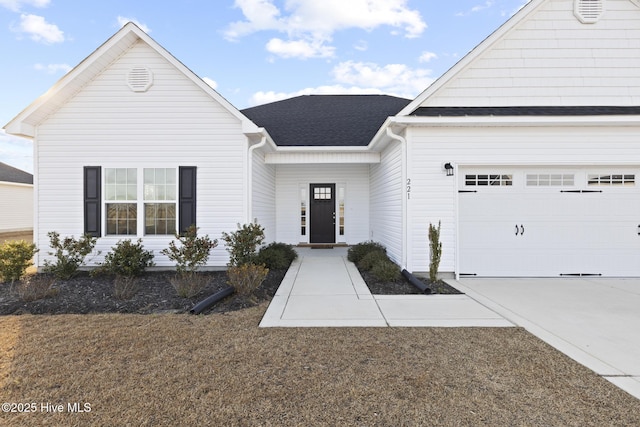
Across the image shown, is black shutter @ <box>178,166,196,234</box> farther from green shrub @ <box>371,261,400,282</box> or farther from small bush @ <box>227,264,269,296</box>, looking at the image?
green shrub @ <box>371,261,400,282</box>

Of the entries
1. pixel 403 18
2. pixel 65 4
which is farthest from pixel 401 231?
pixel 65 4

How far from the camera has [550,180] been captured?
22.3 feet

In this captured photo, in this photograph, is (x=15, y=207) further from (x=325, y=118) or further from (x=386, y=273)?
(x=386, y=273)

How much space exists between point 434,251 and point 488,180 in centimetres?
210

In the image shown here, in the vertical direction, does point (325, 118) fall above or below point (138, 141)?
above

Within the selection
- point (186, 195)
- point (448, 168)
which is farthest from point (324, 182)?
point (448, 168)

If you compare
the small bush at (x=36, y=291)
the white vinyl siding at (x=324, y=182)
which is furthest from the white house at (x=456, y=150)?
the white vinyl siding at (x=324, y=182)

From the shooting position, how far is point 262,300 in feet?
17.4

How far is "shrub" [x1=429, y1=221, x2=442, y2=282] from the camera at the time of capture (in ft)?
20.1

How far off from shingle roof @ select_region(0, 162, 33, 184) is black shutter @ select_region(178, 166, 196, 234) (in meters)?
18.2

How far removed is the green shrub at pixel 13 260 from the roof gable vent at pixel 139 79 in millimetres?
4056

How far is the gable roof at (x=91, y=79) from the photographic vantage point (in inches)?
266

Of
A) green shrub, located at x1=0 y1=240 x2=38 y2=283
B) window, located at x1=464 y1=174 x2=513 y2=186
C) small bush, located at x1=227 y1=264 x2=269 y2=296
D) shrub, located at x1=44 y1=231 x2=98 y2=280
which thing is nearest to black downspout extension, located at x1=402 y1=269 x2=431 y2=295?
window, located at x1=464 y1=174 x2=513 y2=186

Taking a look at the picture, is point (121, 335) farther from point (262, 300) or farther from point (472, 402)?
point (472, 402)
